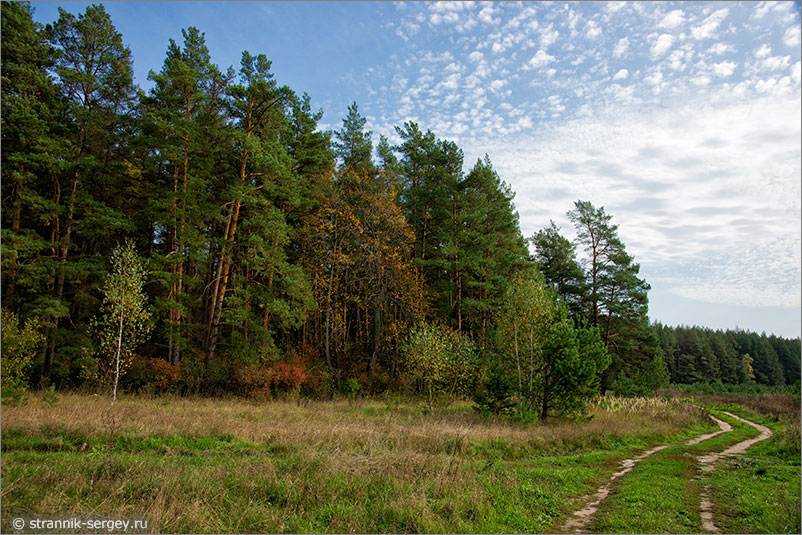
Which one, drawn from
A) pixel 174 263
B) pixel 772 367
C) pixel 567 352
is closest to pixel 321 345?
pixel 174 263

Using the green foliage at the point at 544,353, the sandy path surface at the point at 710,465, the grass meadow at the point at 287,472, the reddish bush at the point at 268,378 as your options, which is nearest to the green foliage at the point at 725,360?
the sandy path surface at the point at 710,465

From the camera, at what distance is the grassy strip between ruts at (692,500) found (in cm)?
652

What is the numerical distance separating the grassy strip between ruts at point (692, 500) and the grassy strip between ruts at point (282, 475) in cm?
95

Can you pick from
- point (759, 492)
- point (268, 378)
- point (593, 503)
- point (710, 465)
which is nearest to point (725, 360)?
point (710, 465)

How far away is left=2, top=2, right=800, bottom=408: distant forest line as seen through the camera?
1922 cm

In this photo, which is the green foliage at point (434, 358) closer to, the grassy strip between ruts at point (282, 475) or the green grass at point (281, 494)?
the grassy strip between ruts at point (282, 475)

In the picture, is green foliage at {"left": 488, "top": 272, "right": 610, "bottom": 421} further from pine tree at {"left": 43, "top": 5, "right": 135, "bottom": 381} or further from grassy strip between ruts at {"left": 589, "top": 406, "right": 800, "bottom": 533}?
pine tree at {"left": 43, "top": 5, "right": 135, "bottom": 381}

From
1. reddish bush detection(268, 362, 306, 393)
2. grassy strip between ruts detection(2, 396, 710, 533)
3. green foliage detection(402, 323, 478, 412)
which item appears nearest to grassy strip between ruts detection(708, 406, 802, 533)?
grassy strip between ruts detection(2, 396, 710, 533)

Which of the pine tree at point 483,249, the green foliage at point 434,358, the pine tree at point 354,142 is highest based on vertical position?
the pine tree at point 354,142

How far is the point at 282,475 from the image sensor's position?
734cm

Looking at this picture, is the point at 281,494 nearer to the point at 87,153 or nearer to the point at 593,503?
the point at 593,503

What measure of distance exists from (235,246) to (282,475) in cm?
2007

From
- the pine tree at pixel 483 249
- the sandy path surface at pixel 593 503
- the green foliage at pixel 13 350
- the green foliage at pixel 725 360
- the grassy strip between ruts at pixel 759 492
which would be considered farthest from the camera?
the green foliage at pixel 725 360

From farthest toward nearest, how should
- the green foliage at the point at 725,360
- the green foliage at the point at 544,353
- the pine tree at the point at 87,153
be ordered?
the green foliage at the point at 725,360
the pine tree at the point at 87,153
the green foliage at the point at 544,353
